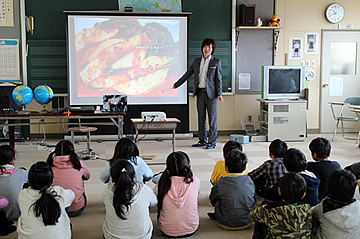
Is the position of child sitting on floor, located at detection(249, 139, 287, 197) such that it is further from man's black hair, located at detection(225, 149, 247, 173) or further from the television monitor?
the television monitor

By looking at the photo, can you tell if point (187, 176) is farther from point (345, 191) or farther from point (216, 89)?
point (216, 89)

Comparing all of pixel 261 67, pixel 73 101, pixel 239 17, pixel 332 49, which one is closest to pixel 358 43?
pixel 332 49

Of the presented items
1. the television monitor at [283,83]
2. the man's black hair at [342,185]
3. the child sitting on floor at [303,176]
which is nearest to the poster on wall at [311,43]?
the television monitor at [283,83]

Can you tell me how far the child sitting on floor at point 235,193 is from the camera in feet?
7.70

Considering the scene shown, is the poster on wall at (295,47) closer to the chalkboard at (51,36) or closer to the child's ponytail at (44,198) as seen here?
the chalkboard at (51,36)

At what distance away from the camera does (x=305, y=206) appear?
6.21 feet

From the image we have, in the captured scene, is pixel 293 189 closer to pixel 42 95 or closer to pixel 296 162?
pixel 296 162

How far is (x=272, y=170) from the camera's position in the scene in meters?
2.72

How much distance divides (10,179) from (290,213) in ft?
6.13

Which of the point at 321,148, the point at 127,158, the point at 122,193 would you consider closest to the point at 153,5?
the point at 127,158

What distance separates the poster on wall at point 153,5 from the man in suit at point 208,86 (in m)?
1.32

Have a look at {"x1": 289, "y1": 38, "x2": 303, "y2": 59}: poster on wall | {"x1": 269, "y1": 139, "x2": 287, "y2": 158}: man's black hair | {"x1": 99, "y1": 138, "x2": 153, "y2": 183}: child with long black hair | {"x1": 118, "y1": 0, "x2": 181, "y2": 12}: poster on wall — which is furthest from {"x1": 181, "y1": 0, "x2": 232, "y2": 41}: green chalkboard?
{"x1": 99, "y1": 138, "x2": 153, "y2": 183}: child with long black hair

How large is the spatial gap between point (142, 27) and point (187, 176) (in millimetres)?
4860

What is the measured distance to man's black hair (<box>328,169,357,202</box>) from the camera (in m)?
1.84
